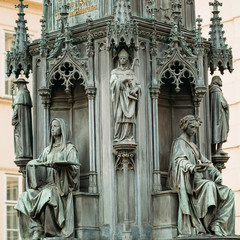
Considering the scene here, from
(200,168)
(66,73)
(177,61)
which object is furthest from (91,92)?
(200,168)

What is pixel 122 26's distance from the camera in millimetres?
21812

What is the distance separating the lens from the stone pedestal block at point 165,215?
21.4 m

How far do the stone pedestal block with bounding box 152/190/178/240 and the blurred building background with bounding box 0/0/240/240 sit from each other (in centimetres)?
1381

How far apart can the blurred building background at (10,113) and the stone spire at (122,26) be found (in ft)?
47.8

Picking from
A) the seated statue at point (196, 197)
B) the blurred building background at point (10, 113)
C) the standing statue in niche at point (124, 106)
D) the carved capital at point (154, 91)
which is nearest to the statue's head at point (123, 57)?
the standing statue in niche at point (124, 106)

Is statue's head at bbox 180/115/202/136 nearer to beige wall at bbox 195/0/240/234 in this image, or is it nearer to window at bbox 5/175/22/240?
beige wall at bbox 195/0/240/234

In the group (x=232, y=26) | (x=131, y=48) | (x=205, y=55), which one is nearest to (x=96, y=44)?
(x=131, y=48)

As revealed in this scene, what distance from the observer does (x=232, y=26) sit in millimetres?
36625

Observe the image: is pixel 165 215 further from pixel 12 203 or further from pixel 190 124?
pixel 12 203

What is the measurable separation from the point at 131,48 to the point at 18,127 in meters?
3.10

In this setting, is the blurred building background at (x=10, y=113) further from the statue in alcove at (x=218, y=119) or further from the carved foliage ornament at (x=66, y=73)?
the carved foliage ornament at (x=66, y=73)

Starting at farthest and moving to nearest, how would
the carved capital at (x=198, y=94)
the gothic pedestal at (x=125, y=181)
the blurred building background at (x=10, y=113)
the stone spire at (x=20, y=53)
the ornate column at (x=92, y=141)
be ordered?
the blurred building background at (x=10, y=113)
the stone spire at (x=20, y=53)
the carved capital at (x=198, y=94)
the ornate column at (x=92, y=141)
the gothic pedestal at (x=125, y=181)

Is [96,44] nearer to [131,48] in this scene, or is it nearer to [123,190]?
[131,48]

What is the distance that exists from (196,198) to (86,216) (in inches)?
85.6
